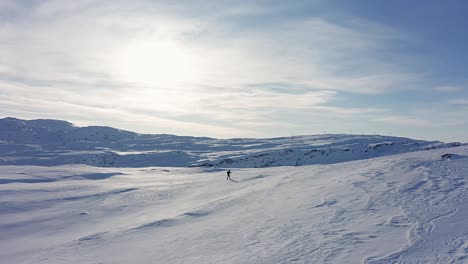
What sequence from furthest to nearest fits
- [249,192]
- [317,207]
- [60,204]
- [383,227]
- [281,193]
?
[60,204], [249,192], [281,193], [317,207], [383,227]

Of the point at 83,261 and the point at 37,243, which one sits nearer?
the point at 83,261

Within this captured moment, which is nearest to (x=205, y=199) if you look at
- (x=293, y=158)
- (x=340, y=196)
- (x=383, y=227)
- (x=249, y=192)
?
(x=249, y=192)

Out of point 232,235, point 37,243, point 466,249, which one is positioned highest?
point 466,249

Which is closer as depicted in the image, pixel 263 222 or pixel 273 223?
pixel 273 223

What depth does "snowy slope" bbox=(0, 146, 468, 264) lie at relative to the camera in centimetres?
1044

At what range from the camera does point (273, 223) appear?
47.5ft

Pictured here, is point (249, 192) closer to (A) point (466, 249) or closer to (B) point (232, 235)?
(B) point (232, 235)

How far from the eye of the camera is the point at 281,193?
2133cm

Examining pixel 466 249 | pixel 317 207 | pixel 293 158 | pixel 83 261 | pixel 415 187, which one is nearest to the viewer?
pixel 466 249

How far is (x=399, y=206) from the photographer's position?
14320mm

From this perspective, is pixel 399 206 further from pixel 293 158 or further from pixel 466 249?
pixel 293 158

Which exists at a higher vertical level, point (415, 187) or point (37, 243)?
point (415, 187)

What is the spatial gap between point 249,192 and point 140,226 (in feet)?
26.0

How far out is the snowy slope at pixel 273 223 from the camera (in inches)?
411
